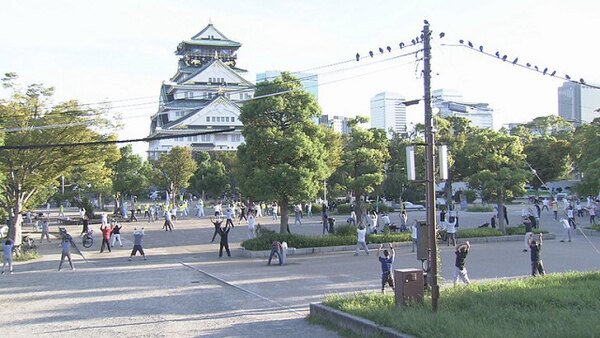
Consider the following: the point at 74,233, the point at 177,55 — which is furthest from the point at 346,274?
the point at 177,55

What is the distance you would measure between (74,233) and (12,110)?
14.0 m

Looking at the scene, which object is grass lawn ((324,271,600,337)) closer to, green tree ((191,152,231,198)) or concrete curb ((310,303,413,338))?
concrete curb ((310,303,413,338))

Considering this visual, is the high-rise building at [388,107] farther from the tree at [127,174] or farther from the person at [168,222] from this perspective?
the tree at [127,174]

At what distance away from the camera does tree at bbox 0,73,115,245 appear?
77.2ft

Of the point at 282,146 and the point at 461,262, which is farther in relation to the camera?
the point at 282,146

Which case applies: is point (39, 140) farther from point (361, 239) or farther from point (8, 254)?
point (361, 239)

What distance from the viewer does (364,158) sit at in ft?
92.1

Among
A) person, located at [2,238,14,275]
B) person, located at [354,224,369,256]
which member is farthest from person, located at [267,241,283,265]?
person, located at [2,238,14,275]

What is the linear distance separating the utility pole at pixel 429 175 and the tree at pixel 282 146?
11689mm

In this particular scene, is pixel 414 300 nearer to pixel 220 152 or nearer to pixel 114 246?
pixel 114 246

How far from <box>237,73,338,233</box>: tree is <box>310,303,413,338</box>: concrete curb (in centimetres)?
1138

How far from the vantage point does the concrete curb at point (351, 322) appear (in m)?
8.59

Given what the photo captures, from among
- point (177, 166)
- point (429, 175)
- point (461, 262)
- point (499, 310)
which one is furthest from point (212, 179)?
point (499, 310)

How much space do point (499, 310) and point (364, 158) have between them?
19.1m
